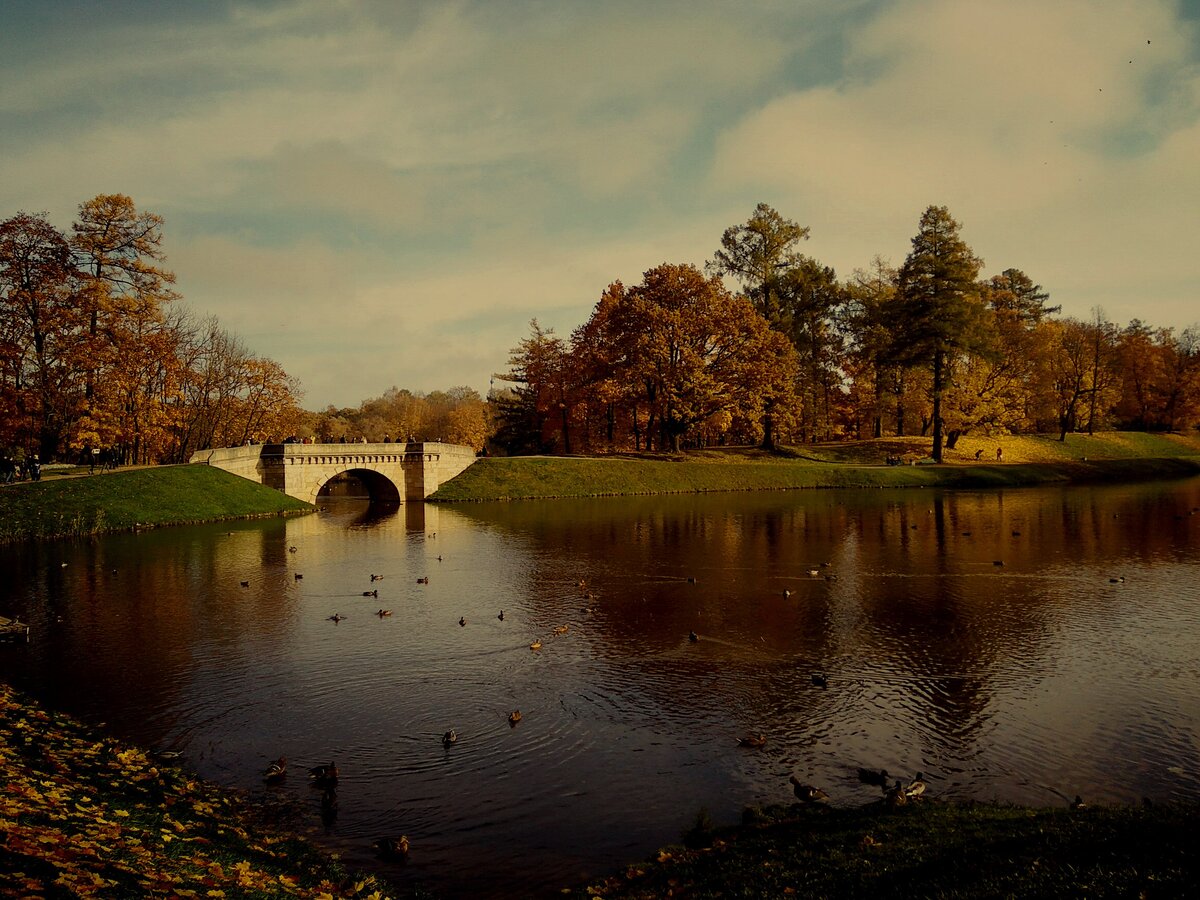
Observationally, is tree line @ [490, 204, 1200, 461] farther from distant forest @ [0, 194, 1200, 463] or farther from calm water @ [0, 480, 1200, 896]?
calm water @ [0, 480, 1200, 896]

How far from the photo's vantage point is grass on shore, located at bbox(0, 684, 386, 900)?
346 inches

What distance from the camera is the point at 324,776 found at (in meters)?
14.6

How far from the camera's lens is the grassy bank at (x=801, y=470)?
239 feet

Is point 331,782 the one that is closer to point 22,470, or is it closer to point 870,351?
point 22,470

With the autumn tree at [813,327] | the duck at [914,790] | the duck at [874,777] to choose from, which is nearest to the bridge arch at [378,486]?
the autumn tree at [813,327]

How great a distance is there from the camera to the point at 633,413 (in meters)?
88.5

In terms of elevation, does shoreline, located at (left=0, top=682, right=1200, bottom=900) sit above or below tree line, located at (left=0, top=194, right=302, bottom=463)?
below

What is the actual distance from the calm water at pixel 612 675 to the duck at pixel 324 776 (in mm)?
298

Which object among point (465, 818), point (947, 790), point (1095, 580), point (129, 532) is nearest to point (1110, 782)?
point (947, 790)

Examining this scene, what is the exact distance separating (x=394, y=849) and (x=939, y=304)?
78.9m

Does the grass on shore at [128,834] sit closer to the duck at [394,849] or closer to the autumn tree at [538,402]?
the duck at [394,849]

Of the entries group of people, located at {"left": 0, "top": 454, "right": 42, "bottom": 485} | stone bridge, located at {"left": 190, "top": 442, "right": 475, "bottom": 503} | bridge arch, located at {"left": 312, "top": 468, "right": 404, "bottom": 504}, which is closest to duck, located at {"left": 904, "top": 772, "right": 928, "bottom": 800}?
group of people, located at {"left": 0, "top": 454, "right": 42, "bottom": 485}

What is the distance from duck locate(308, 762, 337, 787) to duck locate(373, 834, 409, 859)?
2.72 metres

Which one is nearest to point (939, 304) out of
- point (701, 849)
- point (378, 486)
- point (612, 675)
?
point (378, 486)
